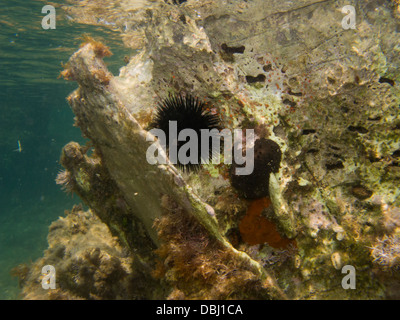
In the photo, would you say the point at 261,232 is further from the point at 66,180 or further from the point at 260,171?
the point at 66,180

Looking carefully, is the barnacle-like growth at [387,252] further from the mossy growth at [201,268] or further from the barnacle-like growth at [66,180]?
the barnacle-like growth at [66,180]

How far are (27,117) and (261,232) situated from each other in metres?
42.1

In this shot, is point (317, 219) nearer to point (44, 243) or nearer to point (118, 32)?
point (118, 32)

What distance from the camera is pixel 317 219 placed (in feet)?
13.2

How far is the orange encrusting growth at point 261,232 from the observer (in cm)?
382

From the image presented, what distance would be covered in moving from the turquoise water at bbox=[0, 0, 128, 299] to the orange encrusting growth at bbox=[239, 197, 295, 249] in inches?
211

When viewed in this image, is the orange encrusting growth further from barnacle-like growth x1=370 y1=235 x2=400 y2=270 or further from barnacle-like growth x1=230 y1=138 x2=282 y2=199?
barnacle-like growth x1=370 y1=235 x2=400 y2=270

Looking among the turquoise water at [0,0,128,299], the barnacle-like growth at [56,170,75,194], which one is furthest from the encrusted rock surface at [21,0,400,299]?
the turquoise water at [0,0,128,299]

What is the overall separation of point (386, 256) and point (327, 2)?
16.2 ft

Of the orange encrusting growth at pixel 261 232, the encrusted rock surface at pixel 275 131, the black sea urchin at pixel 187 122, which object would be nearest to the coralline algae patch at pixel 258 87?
the encrusted rock surface at pixel 275 131

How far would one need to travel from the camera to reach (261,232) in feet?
12.5

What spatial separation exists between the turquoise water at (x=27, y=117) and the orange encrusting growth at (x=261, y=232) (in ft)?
17.6

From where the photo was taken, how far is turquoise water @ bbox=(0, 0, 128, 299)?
52.0 feet

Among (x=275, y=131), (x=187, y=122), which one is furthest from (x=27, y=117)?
(x=275, y=131)
